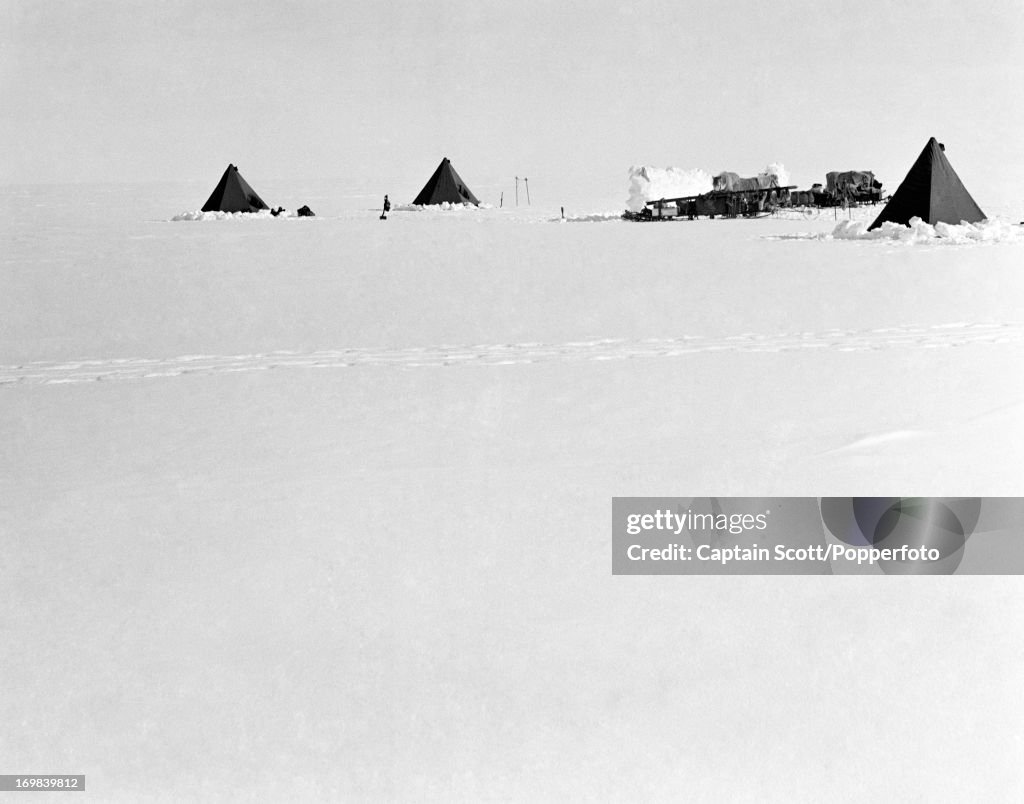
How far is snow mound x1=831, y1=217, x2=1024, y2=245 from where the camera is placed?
1298 cm

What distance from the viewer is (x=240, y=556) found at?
3.94 m

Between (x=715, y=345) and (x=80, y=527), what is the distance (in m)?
4.28

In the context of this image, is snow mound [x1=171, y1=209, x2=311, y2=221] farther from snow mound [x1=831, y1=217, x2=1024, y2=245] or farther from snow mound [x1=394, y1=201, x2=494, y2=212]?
snow mound [x1=831, y1=217, x2=1024, y2=245]

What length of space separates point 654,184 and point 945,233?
7543 millimetres

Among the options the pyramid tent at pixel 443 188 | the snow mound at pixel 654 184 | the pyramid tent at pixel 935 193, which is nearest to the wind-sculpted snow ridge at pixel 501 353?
the pyramid tent at pixel 935 193

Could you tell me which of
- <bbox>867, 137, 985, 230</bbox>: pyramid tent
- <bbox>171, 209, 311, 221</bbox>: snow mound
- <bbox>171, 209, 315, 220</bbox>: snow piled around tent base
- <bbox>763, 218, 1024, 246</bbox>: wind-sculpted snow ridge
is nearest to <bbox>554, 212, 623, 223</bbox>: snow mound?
<bbox>171, 209, 315, 220</bbox>: snow piled around tent base

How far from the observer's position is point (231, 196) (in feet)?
72.2

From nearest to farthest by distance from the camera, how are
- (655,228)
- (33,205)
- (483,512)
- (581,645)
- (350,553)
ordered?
(581,645) → (350,553) → (483,512) → (655,228) → (33,205)

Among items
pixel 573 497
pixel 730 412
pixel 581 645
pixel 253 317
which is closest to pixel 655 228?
pixel 253 317

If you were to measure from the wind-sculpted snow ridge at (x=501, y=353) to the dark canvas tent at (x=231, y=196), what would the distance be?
50.2 feet

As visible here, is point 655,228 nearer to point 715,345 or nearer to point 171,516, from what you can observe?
point 715,345

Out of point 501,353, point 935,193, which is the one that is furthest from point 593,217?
point 501,353

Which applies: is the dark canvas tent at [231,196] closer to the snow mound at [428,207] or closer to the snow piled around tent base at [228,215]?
the snow piled around tent base at [228,215]

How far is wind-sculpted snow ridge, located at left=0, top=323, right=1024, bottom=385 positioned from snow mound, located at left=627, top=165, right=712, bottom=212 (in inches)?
506
